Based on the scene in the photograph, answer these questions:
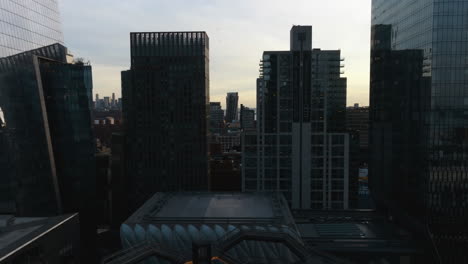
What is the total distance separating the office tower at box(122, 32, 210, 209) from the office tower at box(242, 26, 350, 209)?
28.4 metres

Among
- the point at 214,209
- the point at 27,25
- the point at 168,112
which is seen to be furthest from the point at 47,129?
the point at 168,112

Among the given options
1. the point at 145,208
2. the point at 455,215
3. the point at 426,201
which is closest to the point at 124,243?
the point at 145,208

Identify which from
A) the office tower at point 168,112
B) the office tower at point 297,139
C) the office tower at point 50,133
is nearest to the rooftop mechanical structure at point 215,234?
the office tower at point 50,133

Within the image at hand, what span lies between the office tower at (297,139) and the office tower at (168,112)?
28359 mm

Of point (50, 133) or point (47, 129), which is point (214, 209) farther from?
point (50, 133)

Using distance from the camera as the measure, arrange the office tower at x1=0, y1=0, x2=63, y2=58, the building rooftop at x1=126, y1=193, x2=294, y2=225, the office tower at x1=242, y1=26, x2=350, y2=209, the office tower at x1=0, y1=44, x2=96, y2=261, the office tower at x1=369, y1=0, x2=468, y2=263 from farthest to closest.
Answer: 1. the office tower at x1=242, y1=26, x2=350, y2=209
2. the office tower at x1=0, y1=44, x2=96, y2=261
3. the office tower at x1=369, y1=0, x2=468, y2=263
4. the office tower at x1=0, y1=0, x2=63, y2=58
5. the building rooftop at x1=126, y1=193, x2=294, y2=225

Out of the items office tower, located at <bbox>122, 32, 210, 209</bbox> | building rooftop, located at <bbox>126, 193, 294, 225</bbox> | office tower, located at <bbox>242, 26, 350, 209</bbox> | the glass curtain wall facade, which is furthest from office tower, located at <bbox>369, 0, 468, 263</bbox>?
the glass curtain wall facade

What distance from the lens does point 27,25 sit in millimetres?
59688

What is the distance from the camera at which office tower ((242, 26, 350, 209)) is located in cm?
8306

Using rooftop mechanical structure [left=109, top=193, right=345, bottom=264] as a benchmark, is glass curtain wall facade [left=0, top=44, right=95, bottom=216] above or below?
above

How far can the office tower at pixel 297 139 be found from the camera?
83062mm

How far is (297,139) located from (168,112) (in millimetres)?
45769

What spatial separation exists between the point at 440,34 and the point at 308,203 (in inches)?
1925

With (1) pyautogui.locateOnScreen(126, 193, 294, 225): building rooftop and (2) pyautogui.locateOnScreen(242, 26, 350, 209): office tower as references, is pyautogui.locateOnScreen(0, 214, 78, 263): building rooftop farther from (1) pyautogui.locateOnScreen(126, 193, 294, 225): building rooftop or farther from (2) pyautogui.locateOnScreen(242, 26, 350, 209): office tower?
(2) pyautogui.locateOnScreen(242, 26, 350, 209): office tower
